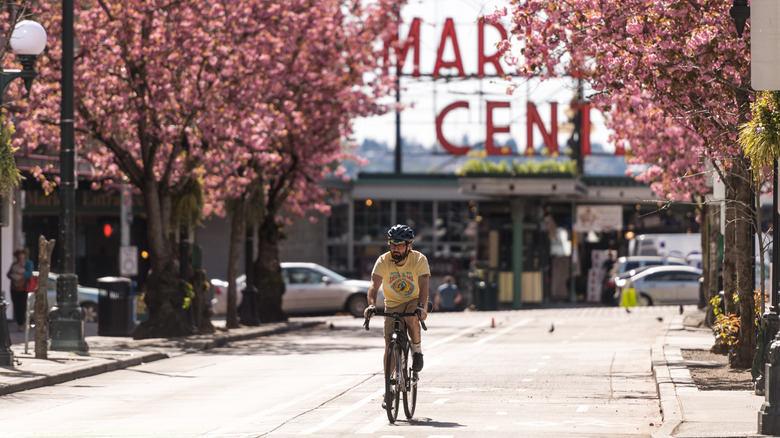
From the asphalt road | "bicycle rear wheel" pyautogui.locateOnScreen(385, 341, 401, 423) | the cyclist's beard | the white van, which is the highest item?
the white van

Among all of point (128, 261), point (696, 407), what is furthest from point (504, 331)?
point (696, 407)

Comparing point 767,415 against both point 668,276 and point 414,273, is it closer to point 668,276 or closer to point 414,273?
point 414,273

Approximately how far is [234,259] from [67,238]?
31.1ft

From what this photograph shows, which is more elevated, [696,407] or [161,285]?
[161,285]

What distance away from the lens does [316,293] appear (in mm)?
37188

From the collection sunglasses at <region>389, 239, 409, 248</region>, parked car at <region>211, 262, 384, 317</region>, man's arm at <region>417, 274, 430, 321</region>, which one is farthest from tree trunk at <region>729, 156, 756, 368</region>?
parked car at <region>211, 262, 384, 317</region>

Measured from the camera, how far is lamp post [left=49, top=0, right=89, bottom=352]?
20.5 m

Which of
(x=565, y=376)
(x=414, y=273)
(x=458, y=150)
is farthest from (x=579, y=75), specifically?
(x=458, y=150)

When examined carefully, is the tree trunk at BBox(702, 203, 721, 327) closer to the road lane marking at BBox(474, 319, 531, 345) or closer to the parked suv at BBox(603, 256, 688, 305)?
the road lane marking at BBox(474, 319, 531, 345)

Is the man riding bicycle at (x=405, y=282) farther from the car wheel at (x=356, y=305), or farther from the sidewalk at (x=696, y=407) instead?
the car wheel at (x=356, y=305)

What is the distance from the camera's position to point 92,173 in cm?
3167

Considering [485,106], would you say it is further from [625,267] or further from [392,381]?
[392,381]

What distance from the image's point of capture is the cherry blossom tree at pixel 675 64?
50.6 ft

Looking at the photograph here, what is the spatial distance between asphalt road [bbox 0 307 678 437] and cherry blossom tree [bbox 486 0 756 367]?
265 centimetres
